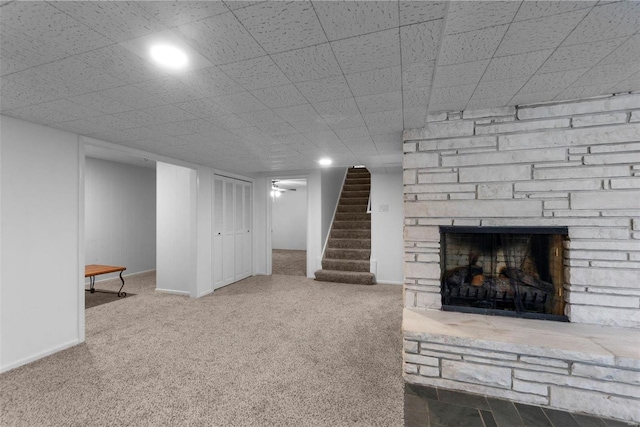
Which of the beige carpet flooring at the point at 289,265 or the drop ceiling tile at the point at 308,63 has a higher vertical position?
the drop ceiling tile at the point at 308,63

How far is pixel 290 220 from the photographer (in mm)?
10281

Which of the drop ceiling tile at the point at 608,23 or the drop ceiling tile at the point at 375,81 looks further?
the drop ceiling tile at the point at 375,81

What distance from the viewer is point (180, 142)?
3150 mm

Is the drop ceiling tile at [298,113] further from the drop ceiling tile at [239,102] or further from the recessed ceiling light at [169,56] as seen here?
the recessed ceiling light at [169,56]

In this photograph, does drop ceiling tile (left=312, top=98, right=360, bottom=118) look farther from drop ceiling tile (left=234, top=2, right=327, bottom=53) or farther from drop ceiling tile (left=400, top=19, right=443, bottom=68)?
drop ceiling tile (left=234, top=2, right=327, bottom=53)

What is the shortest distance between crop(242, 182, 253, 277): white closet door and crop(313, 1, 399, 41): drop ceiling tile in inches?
182

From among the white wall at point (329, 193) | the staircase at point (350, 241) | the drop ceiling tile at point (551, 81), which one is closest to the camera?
the drop ceiling tile at point (551, 81)

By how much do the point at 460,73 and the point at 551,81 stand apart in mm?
679

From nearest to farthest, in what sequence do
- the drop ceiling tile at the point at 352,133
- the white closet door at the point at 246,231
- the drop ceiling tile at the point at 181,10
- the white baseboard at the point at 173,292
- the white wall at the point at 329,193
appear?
the drop ceiling tile at the point at 181,10 → the drop ceiling tile at the point at 352,133 → the white baseboard at the point at 173,292 → the white closet door at the point at 246,231 → the white wall at the point at 329,193

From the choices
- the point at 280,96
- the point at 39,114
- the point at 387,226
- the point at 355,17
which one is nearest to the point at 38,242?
the point at 39,114

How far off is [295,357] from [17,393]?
195 cm

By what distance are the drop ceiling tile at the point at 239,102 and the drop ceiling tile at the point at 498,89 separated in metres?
1.56

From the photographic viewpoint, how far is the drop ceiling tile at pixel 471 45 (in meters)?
1.40

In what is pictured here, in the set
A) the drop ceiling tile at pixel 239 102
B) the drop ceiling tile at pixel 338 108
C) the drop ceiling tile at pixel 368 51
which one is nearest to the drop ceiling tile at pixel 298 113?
the drop ceiling tile at pixel 338 108
